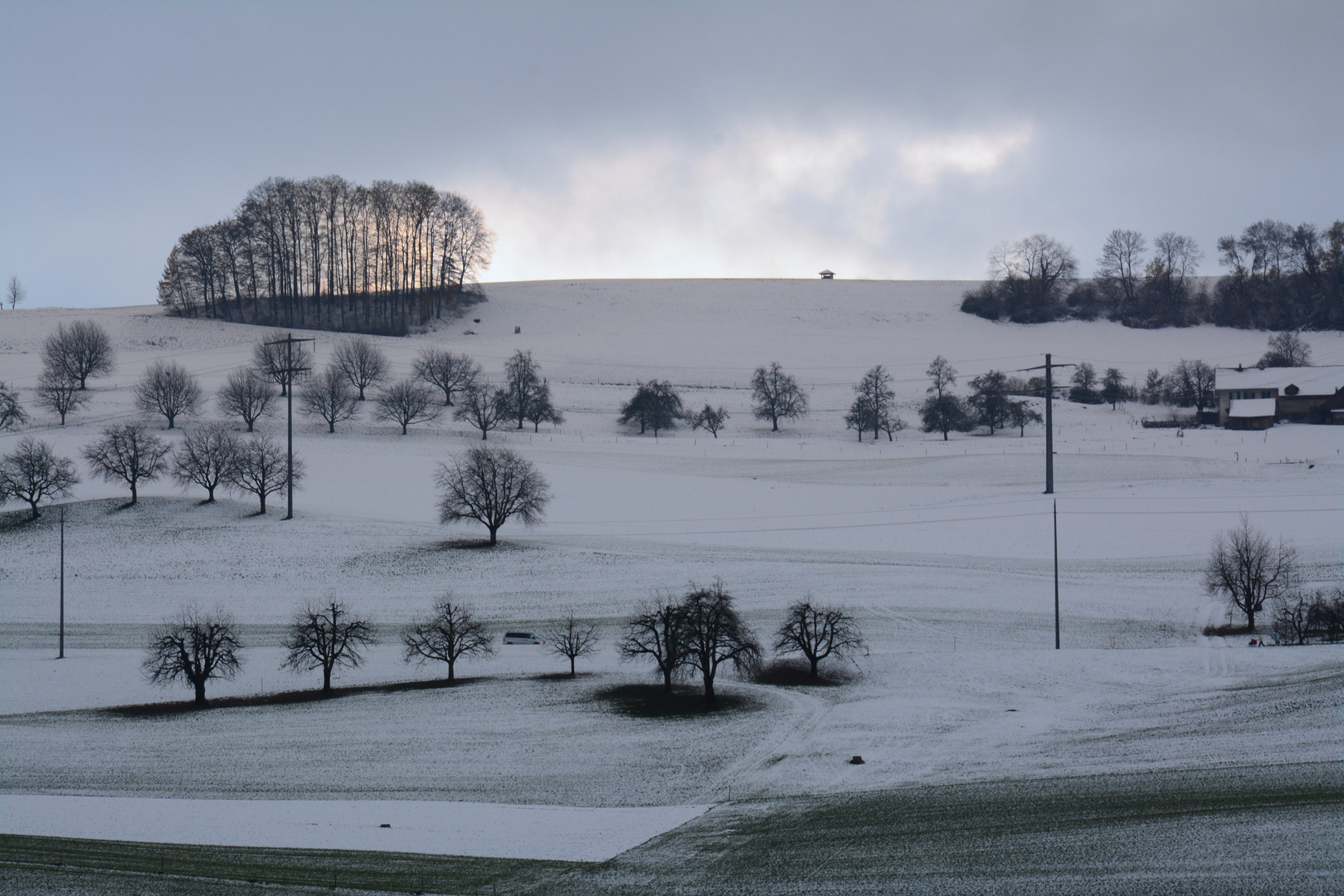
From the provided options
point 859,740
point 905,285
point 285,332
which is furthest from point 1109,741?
point 905,285

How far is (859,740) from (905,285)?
152 m

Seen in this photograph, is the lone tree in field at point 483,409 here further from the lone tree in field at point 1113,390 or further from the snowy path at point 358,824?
the lone tree in field at point 1113,390

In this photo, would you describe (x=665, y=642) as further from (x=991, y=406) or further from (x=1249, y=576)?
(x=991, y=406)

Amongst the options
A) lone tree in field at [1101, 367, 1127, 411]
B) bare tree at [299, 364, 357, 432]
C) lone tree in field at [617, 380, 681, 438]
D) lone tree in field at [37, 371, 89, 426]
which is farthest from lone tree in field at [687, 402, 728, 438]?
lone tree in field at [37, 371, 89, 426]

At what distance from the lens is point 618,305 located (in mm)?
146500

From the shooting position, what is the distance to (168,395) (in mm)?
78125

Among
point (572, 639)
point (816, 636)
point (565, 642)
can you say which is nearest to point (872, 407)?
point (816, 636)

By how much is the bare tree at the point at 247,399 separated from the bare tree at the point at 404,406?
30.7 ft

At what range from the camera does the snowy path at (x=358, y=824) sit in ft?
60.7

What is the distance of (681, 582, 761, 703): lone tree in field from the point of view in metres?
31.0

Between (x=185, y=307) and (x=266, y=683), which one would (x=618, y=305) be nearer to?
(x=185, y=307)

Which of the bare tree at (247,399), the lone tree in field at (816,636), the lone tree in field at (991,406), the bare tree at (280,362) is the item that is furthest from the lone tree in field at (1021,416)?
the bare tree at (247,399)

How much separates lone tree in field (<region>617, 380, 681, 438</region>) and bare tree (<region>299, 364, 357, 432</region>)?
21452mm

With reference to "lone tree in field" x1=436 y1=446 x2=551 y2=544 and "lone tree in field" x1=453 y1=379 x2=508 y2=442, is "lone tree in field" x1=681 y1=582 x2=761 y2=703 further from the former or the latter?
"lone tree in field" x1=453 y1=379 x2=508 y2=442
